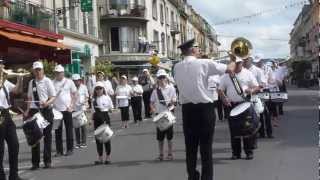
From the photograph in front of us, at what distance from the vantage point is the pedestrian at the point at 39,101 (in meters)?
12.1

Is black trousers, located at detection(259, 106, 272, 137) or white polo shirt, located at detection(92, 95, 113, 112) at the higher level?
white polo shirt, located at detection(92, 95, 113, 112)

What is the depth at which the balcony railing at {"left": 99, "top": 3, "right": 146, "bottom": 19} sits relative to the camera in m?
58.6

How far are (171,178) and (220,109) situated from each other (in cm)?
1137

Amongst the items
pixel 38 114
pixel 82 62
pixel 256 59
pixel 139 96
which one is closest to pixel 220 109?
pixel 139 96

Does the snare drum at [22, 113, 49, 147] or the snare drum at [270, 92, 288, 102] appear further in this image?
the snare drum at [270, 92, 288, 102]

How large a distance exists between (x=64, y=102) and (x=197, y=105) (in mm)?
5640

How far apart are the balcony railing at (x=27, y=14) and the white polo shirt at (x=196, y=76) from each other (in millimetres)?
16417

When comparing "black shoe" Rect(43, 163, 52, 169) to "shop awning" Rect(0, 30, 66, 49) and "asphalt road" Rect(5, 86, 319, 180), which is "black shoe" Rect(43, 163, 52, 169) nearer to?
"asphalt road" Rect(5, 86, 319, 180)

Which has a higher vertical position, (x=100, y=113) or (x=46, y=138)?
(x=100, y=113)

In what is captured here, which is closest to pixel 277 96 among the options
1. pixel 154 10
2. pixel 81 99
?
pixel 81 99

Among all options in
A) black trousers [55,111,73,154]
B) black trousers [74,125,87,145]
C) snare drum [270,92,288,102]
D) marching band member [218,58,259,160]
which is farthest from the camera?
snare drum [270,92,288,102]

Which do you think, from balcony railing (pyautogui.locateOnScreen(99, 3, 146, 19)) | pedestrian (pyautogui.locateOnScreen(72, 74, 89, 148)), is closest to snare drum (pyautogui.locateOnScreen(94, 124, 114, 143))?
pedestrian (pyautogui.locateOnScreen(72, 74, 89, 148))

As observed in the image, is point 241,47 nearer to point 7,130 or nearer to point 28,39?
point 7,130

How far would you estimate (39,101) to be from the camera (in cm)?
1212
